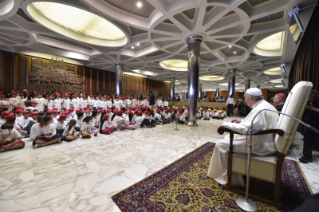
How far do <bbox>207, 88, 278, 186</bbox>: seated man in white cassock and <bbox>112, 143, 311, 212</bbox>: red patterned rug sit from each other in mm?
212

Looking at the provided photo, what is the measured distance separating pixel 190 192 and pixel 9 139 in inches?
182

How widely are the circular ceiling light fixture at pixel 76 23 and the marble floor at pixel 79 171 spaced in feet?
21.1

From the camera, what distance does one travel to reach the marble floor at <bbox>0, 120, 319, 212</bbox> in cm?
178

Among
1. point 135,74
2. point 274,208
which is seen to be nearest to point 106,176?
point 274,208

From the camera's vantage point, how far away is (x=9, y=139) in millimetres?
3545

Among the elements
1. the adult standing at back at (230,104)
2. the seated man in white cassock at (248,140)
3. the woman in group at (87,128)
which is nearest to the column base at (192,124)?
the woman in group at (87,128)

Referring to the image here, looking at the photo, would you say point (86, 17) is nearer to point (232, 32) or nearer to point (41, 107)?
point (41, 107)

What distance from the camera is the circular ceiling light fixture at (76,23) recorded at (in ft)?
21.6

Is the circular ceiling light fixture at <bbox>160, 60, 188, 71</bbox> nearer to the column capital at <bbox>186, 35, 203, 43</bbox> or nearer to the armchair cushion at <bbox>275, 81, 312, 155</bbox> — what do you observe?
the column capital at <bbox>186, 35, 203, 43</bbox>

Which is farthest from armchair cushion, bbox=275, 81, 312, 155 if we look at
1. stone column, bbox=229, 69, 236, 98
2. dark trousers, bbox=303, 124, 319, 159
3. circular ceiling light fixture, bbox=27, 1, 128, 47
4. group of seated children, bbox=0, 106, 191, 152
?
stone column, bbox=229, 69, 236, 98

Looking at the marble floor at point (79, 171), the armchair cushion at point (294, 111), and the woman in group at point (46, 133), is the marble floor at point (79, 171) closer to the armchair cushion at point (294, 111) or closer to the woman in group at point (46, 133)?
the woman in group at point (46, 133)

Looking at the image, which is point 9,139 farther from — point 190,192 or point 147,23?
point 147,23

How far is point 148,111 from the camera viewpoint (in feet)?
23.0

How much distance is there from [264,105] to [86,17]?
9.06 meters
